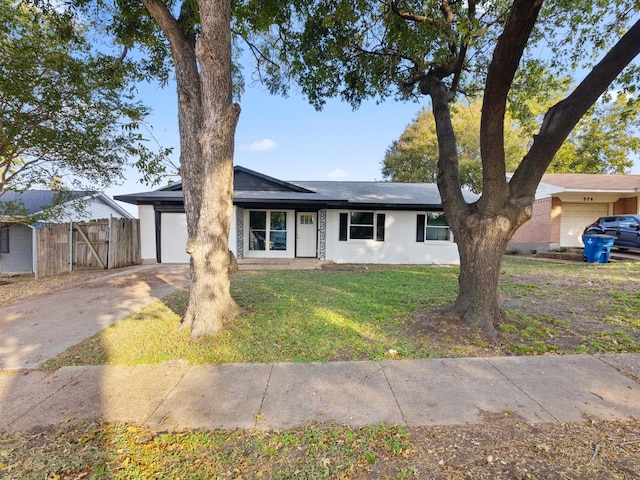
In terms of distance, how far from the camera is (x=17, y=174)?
10984mm

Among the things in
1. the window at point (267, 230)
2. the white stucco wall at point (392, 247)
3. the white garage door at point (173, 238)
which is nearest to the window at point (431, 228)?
the white stucco wall at point (392, 247)

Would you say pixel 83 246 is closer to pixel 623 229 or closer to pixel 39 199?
pixel 39 199

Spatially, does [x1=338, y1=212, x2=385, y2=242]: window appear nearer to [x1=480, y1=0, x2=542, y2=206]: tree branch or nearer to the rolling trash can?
the rolling trash can

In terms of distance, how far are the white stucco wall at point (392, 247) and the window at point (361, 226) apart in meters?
0.18

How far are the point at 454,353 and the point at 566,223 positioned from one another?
18587mm

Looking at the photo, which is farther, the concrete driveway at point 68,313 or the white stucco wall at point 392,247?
the white stucco wall at point 392,247

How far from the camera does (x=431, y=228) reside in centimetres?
1338

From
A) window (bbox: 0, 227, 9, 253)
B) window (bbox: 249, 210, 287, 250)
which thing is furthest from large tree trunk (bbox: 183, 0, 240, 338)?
window (bbox: 0, 227, 9, 253)

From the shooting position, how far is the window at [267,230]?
13.5 m

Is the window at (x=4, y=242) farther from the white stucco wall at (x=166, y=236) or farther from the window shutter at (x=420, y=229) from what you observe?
the window shutter at (x=420, y=229)

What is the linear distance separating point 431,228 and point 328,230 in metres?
4.69

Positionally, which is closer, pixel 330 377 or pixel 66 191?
pixel 330 377

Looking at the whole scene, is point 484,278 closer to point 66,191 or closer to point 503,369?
point 503,369

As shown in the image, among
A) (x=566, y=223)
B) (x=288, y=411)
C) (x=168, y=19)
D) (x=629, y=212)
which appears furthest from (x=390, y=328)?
(x=629, y=212)
